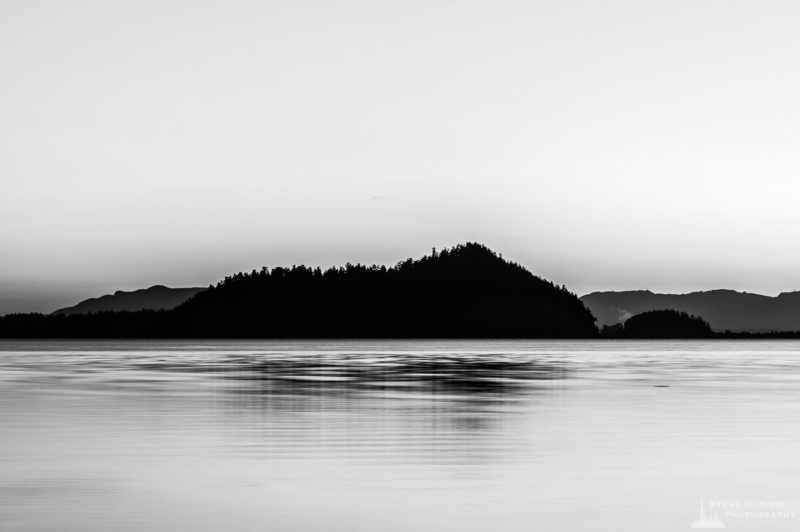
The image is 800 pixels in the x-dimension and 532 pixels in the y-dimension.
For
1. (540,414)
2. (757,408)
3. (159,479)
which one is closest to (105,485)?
(159,479)

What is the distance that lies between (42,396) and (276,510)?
87.0ft

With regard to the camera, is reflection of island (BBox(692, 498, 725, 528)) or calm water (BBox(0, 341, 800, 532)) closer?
reflection of island (BBox(692, 498, 725, 528))

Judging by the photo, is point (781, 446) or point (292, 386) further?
point (292, 386)

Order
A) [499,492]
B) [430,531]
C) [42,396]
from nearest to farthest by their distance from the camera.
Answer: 1. [430,531]
2. [499,492]
3. [42,396]

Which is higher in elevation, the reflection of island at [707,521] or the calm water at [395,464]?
the calm water at [395,464]

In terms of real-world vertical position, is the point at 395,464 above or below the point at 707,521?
above

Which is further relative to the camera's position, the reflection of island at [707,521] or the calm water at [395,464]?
the calm water at [395,464]

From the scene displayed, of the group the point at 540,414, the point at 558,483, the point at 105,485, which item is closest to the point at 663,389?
the point at 540,414

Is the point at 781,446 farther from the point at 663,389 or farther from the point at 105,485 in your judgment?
the point at 663,389

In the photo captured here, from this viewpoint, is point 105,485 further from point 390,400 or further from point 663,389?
point 663,389

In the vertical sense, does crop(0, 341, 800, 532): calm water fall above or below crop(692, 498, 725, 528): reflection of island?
above

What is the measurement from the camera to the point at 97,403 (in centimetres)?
3441

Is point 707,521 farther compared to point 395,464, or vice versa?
point 395,464

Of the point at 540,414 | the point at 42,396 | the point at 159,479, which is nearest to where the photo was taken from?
the point at 159,479
